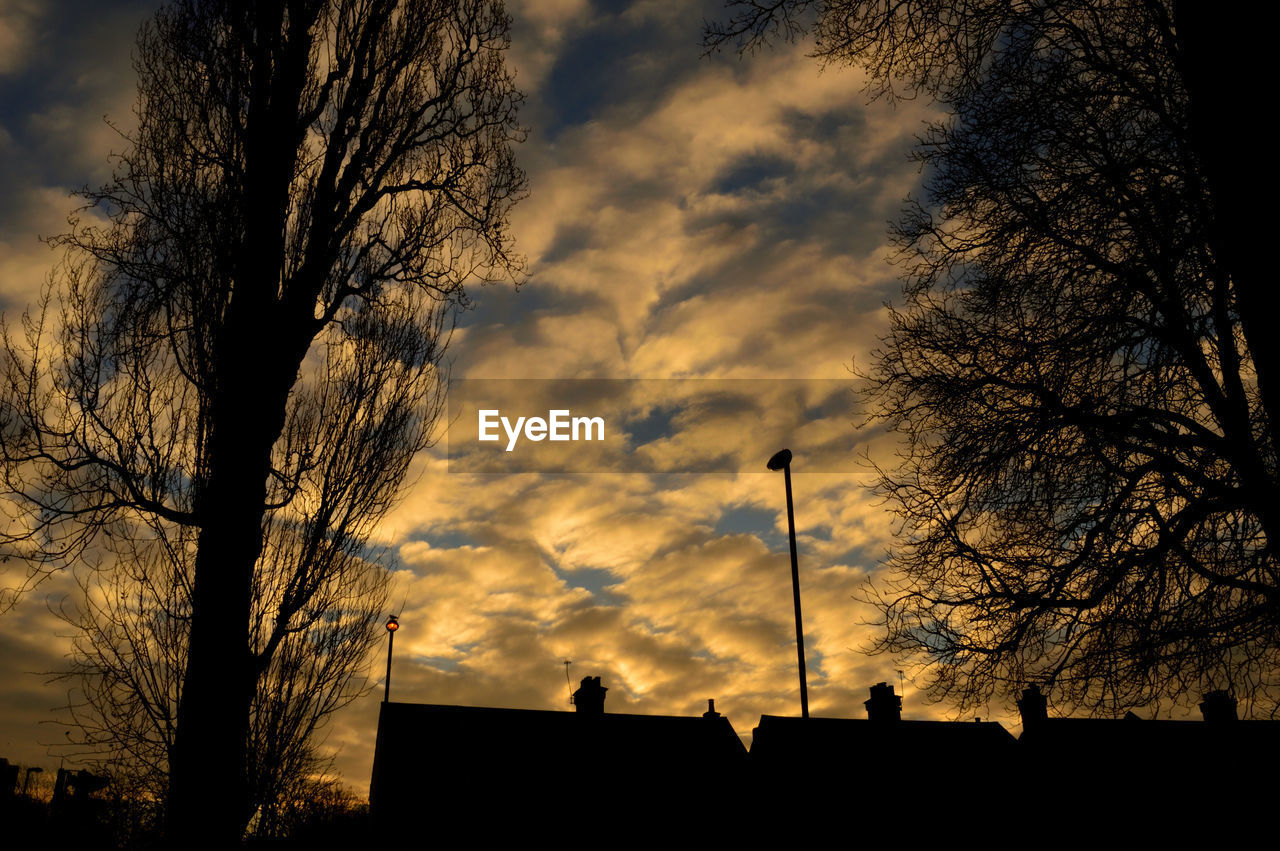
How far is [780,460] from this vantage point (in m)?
14.4

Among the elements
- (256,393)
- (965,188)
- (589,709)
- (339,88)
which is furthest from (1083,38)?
(589,709)

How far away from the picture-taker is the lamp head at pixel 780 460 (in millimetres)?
14367

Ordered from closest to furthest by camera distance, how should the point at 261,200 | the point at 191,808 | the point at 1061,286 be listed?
1. the point at 191,808
2. the point at 1061,286
3. the point at 261,200

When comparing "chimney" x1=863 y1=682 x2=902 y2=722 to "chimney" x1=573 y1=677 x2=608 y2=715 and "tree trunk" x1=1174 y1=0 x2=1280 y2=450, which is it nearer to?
"chimney" x1=573 y1=677 x2=608 y2=715

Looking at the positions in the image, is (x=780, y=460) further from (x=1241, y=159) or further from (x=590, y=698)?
(x=590, y=698)

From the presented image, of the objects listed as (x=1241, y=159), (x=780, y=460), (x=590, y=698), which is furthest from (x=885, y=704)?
(x=1241, y=159)

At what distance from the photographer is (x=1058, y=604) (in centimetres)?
710

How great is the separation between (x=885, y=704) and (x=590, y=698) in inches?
322

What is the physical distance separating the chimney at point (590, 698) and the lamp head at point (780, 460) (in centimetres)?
1268

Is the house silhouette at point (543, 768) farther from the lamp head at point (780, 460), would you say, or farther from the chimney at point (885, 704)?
the lamp head at point (780, 460)

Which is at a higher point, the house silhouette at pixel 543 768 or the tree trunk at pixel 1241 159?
the tree trunk at pixel 1241 159

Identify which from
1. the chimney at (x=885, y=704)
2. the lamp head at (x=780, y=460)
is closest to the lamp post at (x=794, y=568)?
the lamp head at (x=780, y=460)

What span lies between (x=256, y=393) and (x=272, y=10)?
4.06 meters

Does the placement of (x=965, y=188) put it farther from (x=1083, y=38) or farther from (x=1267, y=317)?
(x=1267, y=317)
